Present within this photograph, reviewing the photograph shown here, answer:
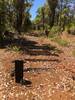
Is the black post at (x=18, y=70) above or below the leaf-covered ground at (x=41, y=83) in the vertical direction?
above

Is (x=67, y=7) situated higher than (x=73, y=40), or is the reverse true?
(x=67, y=7)

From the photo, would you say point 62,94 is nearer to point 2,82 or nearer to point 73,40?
point 2,82

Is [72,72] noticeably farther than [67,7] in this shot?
No

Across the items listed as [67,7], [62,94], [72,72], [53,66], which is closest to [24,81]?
[62,94]

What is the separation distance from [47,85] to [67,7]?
198ft

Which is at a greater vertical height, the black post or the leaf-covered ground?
the black post

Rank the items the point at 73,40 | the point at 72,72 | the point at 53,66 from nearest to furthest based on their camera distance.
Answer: the point at 72,72
the point at 53,66
the point at 73,40

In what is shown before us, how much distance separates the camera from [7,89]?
1177cm

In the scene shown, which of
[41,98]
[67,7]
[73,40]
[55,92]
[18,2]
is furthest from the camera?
[67,7]

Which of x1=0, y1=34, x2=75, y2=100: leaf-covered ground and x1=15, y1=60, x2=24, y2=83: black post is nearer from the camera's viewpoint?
x1=0, y1=34, x2=75, y2=100: leaf-covered ground

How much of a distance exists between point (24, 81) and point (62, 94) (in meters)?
2.23

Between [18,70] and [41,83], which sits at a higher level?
[18,70]

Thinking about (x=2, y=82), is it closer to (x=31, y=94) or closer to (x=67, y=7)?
(x=31, y=94)

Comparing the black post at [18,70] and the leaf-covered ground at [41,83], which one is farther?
the black post at [18,70]
